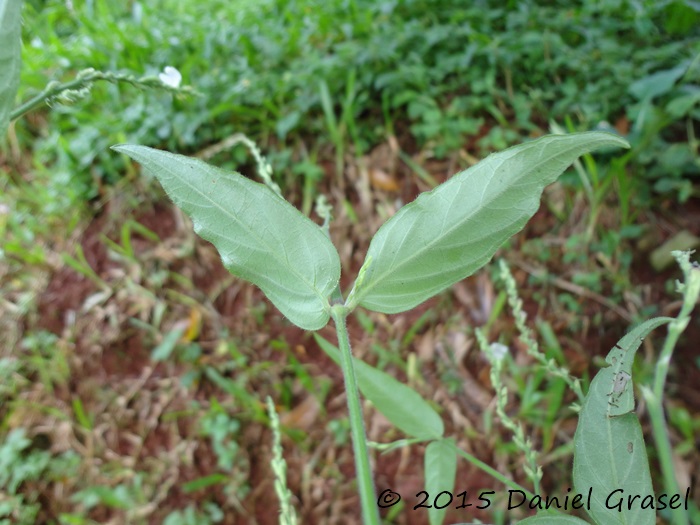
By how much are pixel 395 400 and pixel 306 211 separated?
1271mm

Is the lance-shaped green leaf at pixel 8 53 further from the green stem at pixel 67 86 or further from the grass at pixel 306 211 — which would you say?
the grass at pixel 306 211

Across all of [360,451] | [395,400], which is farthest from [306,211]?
[360,451]

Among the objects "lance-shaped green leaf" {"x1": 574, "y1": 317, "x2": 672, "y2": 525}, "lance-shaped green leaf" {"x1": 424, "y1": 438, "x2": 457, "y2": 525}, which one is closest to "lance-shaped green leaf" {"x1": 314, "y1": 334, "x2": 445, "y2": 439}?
"lance-shaped green leaf" {"x1": 424, "y1": 438, "x2": 457, "y2": 525}

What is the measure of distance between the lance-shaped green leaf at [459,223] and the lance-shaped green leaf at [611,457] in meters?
0.09

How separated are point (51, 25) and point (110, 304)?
53.8 inches

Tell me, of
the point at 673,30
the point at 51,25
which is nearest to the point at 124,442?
the point at 51,25

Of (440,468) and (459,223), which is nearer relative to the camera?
(459,223)

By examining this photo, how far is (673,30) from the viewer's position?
1.68 metres

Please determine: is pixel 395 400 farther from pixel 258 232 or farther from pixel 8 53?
pixel 8 53

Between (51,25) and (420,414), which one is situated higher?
(420,414)

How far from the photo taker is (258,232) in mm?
316

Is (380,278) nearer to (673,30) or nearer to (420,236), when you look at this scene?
(420,236)

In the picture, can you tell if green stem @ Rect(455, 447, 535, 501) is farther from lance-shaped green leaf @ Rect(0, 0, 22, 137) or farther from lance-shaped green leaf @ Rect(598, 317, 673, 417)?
lance-shaped green leaf @ Rect(0, 0, 22, 137)

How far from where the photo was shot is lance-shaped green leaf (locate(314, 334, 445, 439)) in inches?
15.9
